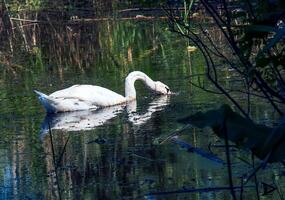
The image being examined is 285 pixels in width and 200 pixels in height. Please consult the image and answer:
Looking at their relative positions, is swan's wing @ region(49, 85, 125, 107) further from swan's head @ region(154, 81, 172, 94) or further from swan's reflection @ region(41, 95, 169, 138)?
swan's head @ region(154, 81, 172, 94)

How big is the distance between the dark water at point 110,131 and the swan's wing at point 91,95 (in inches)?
5.3

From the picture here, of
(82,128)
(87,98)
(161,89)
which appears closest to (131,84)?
(161,89)

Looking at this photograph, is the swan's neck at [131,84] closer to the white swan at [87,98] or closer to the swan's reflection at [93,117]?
the white swan at [87,98]

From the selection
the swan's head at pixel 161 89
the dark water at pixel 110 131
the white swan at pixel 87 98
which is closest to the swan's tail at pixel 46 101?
the white swan at pixel 87 98

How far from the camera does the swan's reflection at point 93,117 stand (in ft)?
26.4

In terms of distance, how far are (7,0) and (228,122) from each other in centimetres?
2015

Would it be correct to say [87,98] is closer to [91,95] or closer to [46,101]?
[91,95]

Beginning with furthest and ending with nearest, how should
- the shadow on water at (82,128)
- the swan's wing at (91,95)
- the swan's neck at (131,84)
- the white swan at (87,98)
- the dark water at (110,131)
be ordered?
1. the swan's neck at (131,84)
2. the swan's wing at (91,95)
3. the white swan at (87,98)
4. the shadow on water at (82,128)
5. the dark water at (110,131)

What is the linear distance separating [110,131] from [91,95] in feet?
5.75

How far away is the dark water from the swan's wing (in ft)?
0.45

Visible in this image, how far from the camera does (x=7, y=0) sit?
2164 cm

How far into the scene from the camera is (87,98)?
922 cm

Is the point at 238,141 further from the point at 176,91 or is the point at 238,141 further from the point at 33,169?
the point at 176,91

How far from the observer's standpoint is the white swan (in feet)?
29.8
